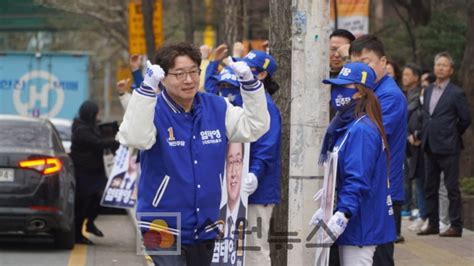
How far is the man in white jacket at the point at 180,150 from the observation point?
6.61 m

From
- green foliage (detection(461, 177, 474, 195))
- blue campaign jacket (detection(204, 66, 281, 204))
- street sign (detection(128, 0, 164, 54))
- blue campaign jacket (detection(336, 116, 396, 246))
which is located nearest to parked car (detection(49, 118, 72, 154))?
street sign (detection(128, 0, 164, 54))

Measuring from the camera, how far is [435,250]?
1280cm

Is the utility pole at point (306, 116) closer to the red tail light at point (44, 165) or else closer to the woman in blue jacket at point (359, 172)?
the woman in blue jacket at point (359, 172)

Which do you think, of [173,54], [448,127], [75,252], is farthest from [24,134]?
[173,54]

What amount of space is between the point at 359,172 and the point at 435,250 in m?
6.02

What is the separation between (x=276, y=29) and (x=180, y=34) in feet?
92.0

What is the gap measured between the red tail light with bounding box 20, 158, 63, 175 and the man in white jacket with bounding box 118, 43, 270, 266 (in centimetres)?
687

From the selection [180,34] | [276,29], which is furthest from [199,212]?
[180,34]

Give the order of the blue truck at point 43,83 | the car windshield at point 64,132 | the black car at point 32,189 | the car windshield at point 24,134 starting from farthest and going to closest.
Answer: the blue truck at point 43,83 → the car windshield at point 64,132 → the car windshield at point 24,134 → the black car at point 32,189

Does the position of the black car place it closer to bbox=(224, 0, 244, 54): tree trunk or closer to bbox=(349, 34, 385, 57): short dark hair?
bbox=(224, 0, 244, 54): tree trunk

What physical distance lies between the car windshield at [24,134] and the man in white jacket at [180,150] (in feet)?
24.0

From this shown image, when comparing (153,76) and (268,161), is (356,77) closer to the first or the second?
(153,76)

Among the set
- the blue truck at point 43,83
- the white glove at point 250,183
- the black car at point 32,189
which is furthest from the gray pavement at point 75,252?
the blue truck at point 43,83

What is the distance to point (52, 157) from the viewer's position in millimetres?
13695
